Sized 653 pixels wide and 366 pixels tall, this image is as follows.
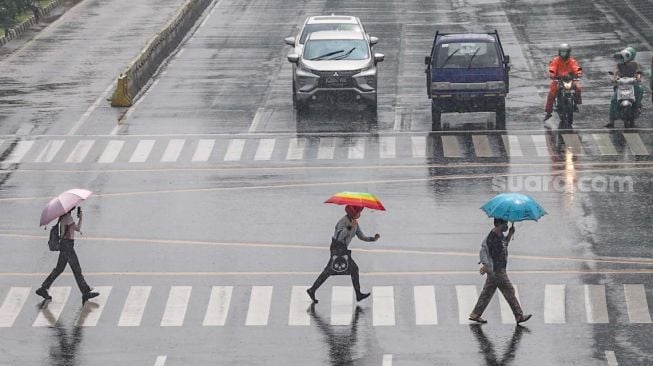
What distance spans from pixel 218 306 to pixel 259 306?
577 mm

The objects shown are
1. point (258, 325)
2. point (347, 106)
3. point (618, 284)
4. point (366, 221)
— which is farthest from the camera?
point (347, 106)

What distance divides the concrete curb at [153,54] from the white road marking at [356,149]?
846cm

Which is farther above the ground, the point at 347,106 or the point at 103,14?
the point at 347,106

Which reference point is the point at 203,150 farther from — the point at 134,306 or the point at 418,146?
the point at 134,306

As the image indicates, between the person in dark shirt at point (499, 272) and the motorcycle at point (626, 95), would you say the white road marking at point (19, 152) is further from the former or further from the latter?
the person in dark shirt at point (499, 272)

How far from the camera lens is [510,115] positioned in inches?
1586

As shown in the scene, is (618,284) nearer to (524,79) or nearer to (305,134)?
(305,134)

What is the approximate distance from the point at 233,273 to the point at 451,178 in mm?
8518

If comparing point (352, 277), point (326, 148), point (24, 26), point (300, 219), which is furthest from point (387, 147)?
point (24, 26)

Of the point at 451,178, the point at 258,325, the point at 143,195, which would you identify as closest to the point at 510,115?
the point at 451,178

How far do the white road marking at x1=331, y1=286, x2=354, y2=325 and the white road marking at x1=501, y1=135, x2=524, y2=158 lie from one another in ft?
37.7

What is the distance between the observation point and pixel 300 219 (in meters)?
28.6

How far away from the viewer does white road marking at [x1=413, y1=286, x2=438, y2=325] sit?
72.1 ft

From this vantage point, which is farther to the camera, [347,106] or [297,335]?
[347,106]
